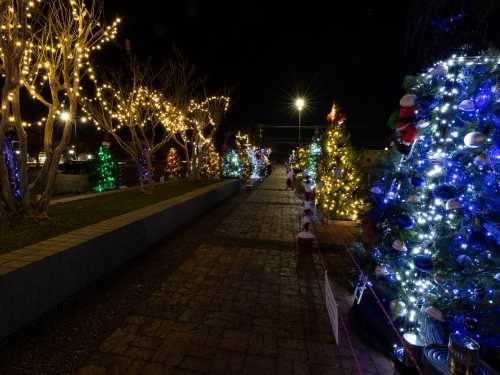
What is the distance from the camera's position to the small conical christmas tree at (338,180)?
9797 millimetres

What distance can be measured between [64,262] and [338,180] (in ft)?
26.2

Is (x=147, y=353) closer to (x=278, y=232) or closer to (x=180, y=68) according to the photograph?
(x=278, y=232)

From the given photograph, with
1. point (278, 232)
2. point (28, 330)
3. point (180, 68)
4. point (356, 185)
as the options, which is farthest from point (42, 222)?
point (180, 68)

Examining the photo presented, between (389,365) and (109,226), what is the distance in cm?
456

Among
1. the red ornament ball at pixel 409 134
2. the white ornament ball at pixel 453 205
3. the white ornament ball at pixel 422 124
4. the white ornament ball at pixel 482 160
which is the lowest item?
the white ornament ball at pixel 453 205

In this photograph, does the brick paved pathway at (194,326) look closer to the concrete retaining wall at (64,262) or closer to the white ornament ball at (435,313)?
the concrete retaining wall at (64,262)

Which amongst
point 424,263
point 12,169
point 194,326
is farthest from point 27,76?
point 424,263

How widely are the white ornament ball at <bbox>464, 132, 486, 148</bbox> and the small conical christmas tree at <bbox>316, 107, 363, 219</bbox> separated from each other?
271 inches

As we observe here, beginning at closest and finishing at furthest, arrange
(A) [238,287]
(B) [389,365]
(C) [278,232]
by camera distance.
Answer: (B) [389,365] → (A) [238,287] → (C) [278,232]

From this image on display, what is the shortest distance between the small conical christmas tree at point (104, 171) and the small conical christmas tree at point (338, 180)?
14155 millimetres

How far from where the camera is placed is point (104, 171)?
1945 centimetres

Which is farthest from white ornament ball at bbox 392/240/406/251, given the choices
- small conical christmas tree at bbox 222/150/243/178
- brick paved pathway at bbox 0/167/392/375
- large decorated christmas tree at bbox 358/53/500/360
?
small conical christmas tree at bbox 222/150/243/178

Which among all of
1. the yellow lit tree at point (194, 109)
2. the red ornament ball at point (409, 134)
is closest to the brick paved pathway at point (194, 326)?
the red ornament ball at point (409, 134)

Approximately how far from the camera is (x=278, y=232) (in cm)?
865
